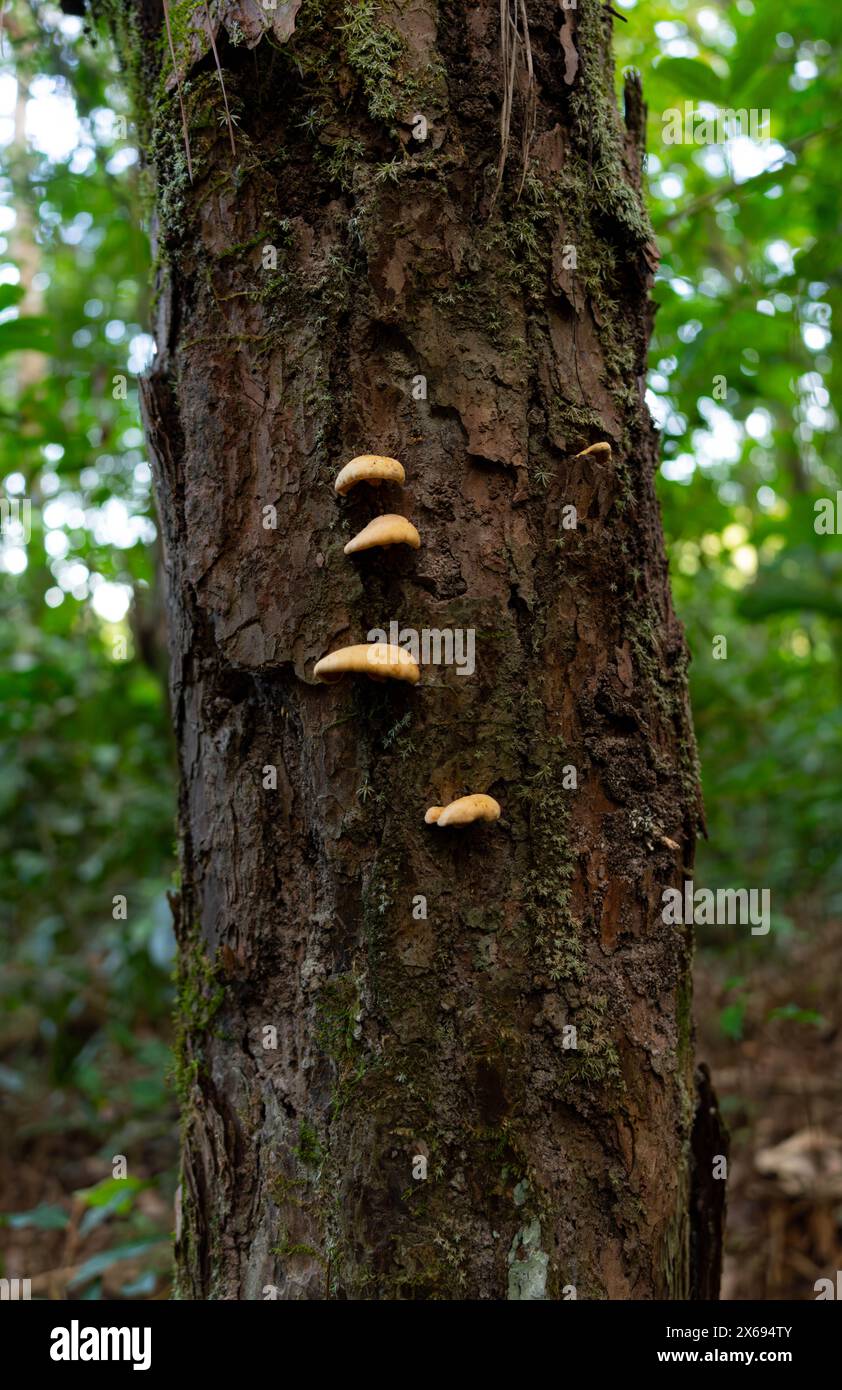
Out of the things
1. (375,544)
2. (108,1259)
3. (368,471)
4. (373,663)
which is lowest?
(108,1259)

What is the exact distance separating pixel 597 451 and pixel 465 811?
921 millimetres

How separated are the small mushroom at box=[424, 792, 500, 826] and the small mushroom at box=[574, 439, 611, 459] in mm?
844

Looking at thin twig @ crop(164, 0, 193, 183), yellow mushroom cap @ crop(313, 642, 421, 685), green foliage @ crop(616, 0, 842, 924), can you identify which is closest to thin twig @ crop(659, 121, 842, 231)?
green foliage @ crop(616, 0, 842, 924)

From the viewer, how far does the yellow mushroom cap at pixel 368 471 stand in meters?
1.92

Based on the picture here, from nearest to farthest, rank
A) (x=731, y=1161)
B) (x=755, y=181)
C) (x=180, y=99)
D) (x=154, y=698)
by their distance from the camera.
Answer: (x=180, y=99)
(x=755, y=181)
(x=731, y=1161)
(x=154, y=698)

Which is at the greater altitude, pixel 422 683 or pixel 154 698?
pixel 154 698

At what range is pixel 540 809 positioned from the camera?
79.3 inches

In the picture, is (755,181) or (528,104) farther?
(755,181)

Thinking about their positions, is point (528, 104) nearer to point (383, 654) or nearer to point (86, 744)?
point (383, 654)

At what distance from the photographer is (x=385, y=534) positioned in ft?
6.25

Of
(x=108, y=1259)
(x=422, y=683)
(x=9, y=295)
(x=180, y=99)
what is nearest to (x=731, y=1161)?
(x=108, y=1259)

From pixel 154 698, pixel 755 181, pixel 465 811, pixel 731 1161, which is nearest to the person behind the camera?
pixel 465 811
